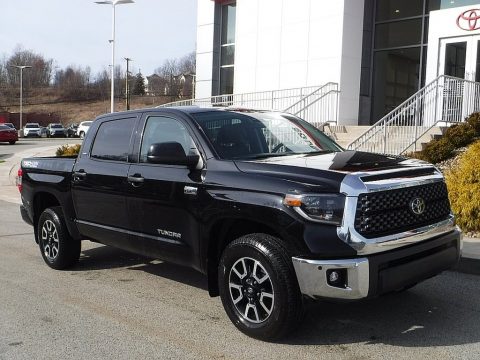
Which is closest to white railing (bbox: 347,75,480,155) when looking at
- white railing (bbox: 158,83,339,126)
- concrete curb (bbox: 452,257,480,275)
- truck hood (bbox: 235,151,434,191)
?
white railing (bbox: 158,83,339,126)

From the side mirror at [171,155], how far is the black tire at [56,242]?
7.50 ft

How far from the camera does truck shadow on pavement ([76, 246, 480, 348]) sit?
4227 millimetres

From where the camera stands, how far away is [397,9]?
20141 mm

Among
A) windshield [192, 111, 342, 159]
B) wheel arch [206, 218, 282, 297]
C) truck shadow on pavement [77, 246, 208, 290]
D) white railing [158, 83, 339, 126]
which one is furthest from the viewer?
white railing [158, 83, 339, 126]

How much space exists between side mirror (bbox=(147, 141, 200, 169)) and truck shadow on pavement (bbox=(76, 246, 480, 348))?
155 cm

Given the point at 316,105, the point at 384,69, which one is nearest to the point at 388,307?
the point at 316,105

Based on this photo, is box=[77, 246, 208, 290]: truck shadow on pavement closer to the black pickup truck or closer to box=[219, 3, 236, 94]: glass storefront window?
the black pickup truck

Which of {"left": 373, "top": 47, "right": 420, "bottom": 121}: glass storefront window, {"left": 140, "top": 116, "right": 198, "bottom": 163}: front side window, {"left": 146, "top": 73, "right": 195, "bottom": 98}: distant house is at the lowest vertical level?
{"left": 140, "top": 116, "right": 198, "bottom": 163}: front side window

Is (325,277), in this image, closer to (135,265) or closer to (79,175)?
(79,175)

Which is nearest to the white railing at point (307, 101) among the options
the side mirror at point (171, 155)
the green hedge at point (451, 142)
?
the green hedge at point (451, 142)

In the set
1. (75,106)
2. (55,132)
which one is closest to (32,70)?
(75,106)

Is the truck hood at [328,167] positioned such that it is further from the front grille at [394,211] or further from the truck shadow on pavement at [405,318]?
the truck shadow on pavement at [405,318]

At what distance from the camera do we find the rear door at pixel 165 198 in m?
4.71

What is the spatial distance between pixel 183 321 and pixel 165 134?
1.76m
